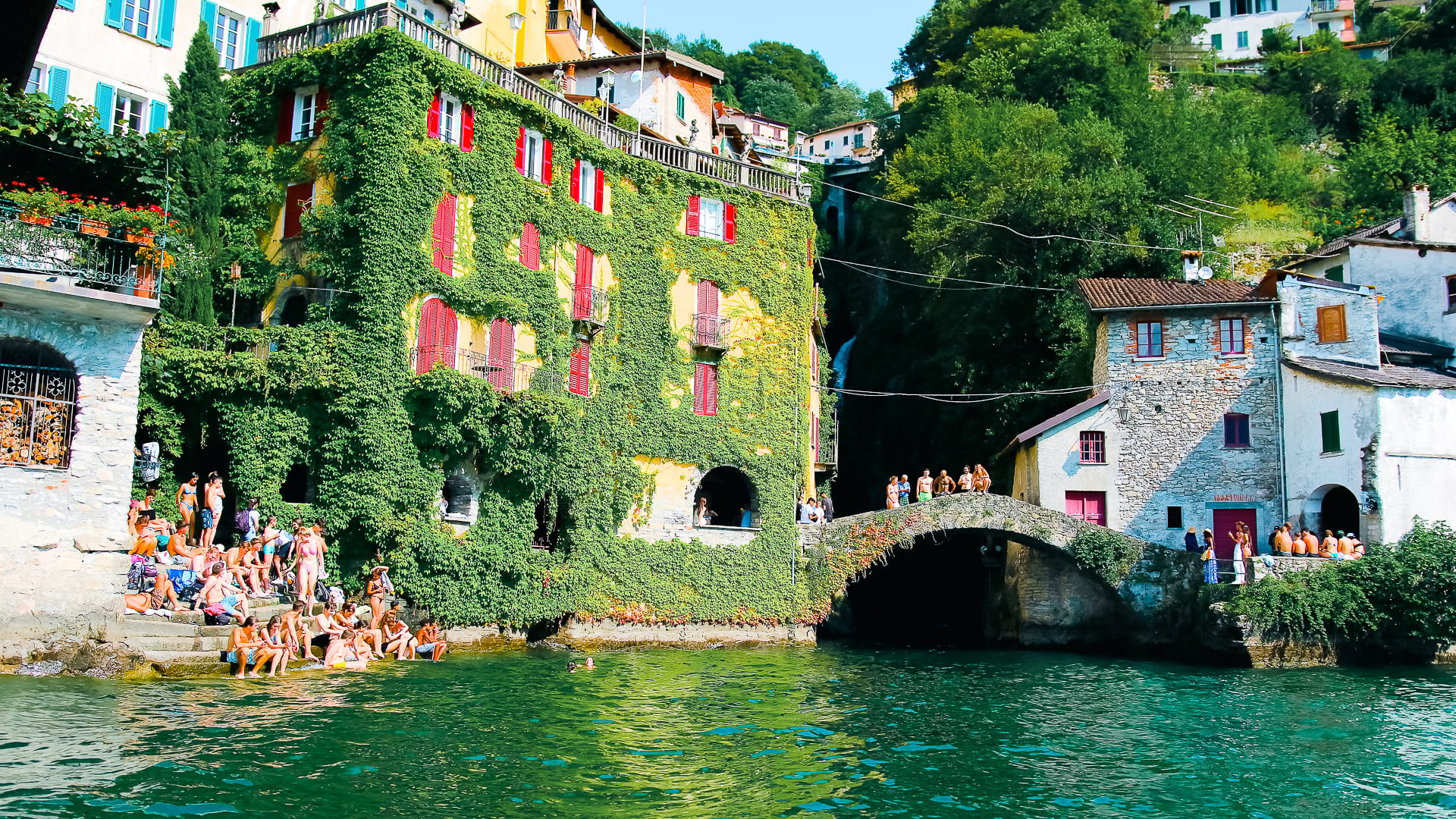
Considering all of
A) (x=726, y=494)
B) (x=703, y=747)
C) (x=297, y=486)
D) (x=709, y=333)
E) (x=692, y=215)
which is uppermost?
(x=692, y=215)

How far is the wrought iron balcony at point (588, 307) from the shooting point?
34656 mm


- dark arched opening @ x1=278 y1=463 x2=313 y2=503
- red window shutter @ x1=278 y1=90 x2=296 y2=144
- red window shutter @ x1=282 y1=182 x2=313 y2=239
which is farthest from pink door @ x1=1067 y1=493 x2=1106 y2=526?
red window shutter @ x1=278 y1=90 x2=296 y2=144

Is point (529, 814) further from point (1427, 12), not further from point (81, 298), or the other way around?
point (1427, 12)

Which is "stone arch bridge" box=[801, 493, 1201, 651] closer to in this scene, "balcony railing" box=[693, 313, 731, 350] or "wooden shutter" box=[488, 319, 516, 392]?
"balcony railing" box=[693, 313, 731, 350]

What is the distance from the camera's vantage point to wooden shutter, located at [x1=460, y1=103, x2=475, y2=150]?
3241 centimetres

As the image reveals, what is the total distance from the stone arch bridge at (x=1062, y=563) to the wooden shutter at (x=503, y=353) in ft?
33.9

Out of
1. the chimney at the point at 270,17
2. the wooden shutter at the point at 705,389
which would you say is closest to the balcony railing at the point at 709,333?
the wooden shutter at the point at 705,389

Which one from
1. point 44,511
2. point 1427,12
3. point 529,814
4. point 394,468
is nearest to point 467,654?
point 394,468

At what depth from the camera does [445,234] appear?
31500 millimetres

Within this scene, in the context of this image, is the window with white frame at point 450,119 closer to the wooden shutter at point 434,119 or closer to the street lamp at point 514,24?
the wooden shutter at point 434,119

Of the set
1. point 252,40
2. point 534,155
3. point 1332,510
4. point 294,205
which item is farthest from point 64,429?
point 1332,510

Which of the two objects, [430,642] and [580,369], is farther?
[580,369]

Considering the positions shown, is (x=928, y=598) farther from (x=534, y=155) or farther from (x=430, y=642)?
(x=430, y=642)

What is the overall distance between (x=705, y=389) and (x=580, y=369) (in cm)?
430
